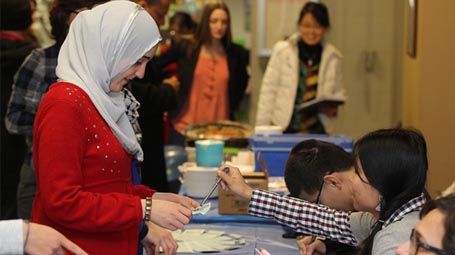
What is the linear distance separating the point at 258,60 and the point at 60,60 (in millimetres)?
4680

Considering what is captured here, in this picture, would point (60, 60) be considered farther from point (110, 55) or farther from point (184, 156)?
point (184, 156)

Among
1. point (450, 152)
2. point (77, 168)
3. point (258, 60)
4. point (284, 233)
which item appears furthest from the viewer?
point (258, 60)

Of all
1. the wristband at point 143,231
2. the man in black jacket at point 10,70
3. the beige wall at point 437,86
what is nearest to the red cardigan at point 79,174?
the wristband at point 143,231

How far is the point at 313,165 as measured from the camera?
2926mm

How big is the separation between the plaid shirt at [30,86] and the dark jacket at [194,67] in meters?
2.25

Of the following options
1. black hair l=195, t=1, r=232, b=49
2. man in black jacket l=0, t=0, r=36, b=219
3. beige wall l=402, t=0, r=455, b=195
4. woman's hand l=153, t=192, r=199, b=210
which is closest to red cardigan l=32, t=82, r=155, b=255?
woman's hand l=153, t=192, r=199, b=210

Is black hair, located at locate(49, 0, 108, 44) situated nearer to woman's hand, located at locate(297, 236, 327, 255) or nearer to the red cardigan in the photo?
the red cardigan

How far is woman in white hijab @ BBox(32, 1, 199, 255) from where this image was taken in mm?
2027

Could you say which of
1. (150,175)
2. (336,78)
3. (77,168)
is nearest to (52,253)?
(77,168)

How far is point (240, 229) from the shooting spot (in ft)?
10.1

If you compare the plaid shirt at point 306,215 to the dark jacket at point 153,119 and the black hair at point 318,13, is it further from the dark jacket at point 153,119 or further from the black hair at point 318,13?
the black hair at point 318,13

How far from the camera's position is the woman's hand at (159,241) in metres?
2.33

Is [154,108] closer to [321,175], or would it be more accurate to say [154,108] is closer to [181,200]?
[321,175]

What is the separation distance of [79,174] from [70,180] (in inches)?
1.6
